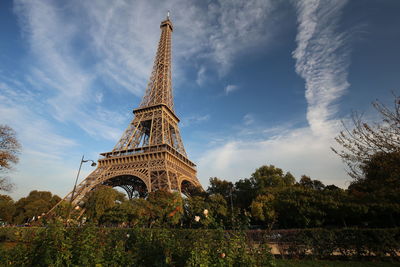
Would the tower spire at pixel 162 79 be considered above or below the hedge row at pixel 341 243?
above

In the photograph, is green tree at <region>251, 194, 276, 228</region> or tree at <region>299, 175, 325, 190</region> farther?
tree at <region>299, 175, 325, 190</region>

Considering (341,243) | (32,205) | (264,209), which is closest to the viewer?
(341,243)

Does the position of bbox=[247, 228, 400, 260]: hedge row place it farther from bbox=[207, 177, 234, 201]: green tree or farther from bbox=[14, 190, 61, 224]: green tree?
bbox=[14, 190, 61, 224]: green tree

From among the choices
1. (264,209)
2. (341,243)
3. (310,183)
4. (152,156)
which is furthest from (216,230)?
(310,183)

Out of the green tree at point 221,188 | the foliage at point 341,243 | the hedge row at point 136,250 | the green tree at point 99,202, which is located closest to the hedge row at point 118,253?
the hedge row at point 136,250

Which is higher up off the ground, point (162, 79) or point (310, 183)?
point (162, 79)

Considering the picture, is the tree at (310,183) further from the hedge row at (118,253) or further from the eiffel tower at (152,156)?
the hedge row at (118,253)

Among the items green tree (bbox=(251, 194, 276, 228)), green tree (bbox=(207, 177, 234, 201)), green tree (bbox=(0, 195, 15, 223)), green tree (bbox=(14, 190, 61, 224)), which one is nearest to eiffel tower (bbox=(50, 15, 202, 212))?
green tree (bbox=(207, 177, 234, 201))

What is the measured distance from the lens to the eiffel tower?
29.0 metres

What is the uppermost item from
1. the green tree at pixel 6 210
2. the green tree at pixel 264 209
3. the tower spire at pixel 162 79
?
the tower spire at pixel 162 79

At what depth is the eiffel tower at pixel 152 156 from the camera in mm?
29016

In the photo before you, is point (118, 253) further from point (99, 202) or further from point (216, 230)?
point (99, 202)

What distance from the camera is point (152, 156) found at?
31.5 meters

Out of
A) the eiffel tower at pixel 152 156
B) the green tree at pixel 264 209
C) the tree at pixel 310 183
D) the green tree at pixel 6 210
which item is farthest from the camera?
the green tree at pixel 6 210
